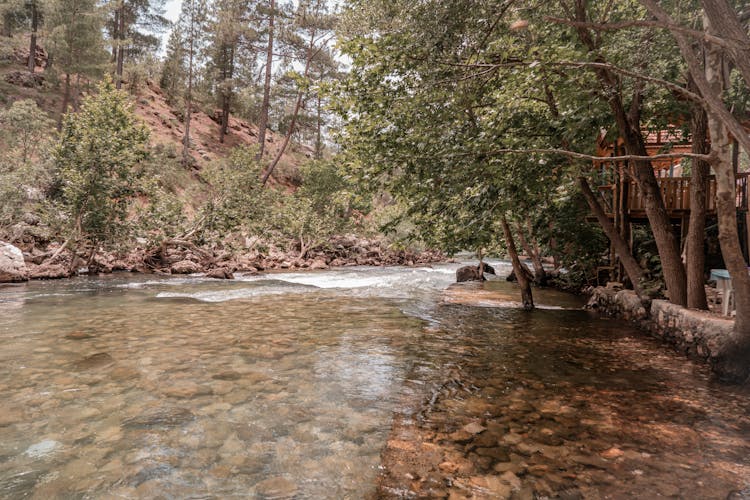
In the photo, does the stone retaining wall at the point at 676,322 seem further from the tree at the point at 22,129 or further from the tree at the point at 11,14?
the tree at the point at 11,14

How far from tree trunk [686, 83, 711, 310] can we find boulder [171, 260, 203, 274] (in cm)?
1569

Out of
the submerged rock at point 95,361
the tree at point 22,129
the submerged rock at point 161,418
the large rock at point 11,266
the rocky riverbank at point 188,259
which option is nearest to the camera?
the submerged rock at point 161,418

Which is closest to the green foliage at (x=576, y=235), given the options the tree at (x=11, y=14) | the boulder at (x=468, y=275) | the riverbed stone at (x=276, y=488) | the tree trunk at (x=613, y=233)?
the tree trunk at (x=613, y=233)

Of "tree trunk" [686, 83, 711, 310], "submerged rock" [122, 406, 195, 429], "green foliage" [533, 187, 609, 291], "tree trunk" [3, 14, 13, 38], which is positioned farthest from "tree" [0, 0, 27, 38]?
"tree trunk" [686, 83, 711, 310]

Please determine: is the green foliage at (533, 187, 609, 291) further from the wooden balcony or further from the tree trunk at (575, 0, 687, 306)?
the tree trunk at (575, 0, 687, 306)

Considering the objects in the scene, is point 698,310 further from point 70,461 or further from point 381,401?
point 70,461

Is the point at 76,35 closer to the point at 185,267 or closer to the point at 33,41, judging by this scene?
the point at 33,41

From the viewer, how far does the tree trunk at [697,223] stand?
6.65 meters

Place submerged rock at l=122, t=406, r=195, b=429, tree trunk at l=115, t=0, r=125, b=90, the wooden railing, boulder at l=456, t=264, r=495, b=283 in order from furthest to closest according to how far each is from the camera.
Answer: tree trunk at l=115, t=0, r=125, b=90 → boulder at l=456, t=264, r=495, b=283 → the wooden railing → submerged rock at l=122, t=406, r=195, b=429

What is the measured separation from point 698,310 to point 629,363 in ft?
6.36

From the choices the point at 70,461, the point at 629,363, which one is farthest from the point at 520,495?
the point at 629,363

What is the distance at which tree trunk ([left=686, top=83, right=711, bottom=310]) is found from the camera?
6.65m

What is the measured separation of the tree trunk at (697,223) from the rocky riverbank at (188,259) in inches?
531

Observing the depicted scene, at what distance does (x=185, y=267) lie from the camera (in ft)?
55.6
